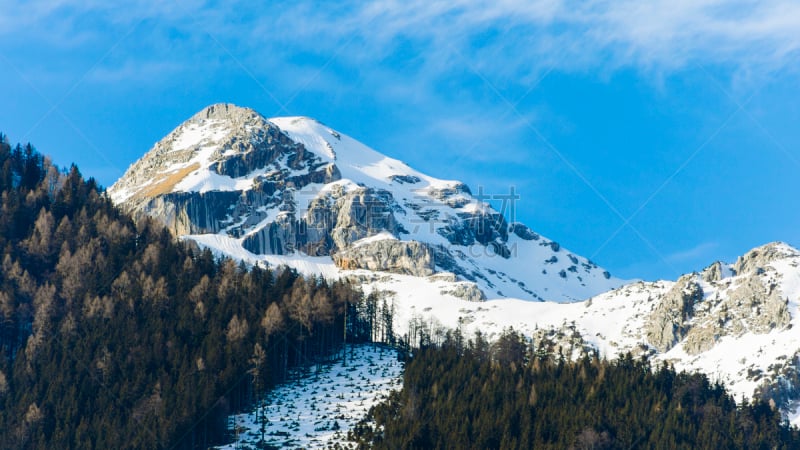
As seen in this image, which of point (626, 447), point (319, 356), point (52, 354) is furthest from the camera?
point (319, 356)

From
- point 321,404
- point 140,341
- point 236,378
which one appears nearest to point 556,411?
point 321,404

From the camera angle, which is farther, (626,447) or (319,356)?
(319,356)

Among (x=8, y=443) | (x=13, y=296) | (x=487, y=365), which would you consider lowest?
(x=8, y=443)

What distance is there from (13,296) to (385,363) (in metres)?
66.2

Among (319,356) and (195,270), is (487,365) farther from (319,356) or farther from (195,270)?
(195,270)

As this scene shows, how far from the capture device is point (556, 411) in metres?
144

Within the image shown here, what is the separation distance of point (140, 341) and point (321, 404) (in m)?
34.2

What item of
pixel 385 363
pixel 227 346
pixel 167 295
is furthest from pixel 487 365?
pixel 167 295

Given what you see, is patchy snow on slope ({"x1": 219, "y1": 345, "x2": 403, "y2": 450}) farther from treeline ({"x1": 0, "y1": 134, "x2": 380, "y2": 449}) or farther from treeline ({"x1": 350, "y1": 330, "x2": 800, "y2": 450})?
treeline ({"x1": 350, "y1": 330, "x2": 800, "y2": 450})

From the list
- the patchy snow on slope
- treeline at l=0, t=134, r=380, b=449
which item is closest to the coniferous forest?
treeline at l=0, t=134, r=380, b=449

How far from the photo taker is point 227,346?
6378 inches

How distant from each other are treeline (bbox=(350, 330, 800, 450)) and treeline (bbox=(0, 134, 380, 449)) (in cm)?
2182

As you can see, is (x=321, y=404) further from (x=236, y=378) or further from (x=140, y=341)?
(x=140, y=341)

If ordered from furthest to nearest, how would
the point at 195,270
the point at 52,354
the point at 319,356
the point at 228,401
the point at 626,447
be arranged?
the point at 195,270 < the point at 319,356 < the point at 52,354 < the point at 228,401 < the point at 626,447
